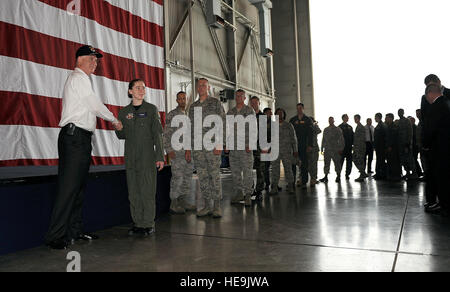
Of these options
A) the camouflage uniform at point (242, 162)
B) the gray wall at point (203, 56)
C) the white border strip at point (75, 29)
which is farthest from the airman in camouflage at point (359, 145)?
the gray wall at point (203, 56)

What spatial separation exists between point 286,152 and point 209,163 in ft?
6.63

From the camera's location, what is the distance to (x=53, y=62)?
367cm

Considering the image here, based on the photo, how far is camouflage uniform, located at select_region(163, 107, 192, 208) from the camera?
136 inches

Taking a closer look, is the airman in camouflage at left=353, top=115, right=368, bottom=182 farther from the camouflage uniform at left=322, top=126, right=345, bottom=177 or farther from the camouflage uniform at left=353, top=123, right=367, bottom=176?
the camouflage uniform at left=322, top=126, right=345, bottom=177

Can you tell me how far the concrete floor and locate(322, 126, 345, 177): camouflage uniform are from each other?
285 centimetres

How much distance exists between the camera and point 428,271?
1581 mm

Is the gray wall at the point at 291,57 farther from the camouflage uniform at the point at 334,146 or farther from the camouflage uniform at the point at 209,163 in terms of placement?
the camouflage uniform at the point at 209,163

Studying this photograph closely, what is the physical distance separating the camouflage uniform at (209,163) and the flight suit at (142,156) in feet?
2.14

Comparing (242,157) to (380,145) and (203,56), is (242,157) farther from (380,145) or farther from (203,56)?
(203,56)

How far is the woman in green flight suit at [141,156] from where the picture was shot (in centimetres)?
257

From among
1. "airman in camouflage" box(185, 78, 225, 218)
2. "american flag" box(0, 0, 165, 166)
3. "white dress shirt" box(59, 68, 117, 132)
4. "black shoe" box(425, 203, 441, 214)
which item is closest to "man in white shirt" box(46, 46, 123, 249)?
"white dress shirt" box(59, 68, 117, 132)

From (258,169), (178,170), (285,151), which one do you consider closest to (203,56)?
(285,151)
